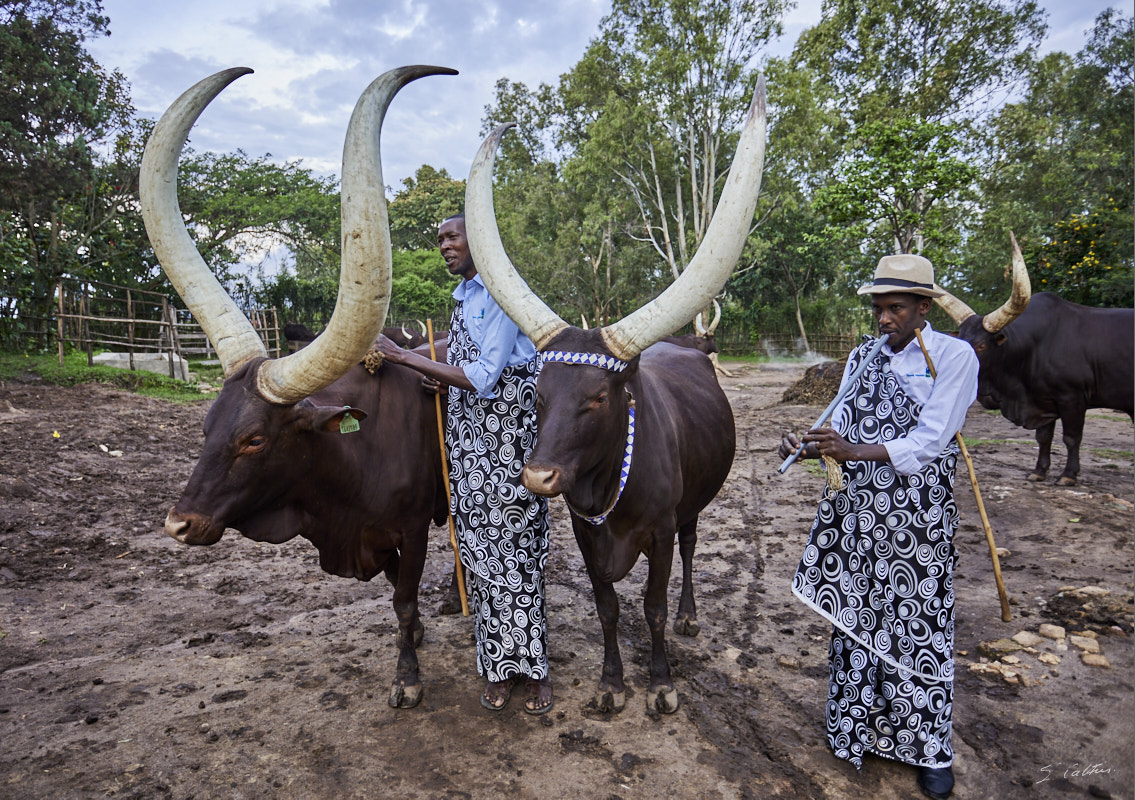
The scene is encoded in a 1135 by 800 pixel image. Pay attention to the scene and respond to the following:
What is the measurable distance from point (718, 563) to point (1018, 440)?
22.4 feet

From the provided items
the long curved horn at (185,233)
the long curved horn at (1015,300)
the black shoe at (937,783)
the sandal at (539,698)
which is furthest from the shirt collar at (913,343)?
the long curved horn at (1015,300)

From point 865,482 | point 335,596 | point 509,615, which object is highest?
point 865,482

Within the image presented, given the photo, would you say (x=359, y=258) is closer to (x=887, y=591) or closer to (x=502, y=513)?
(x=502, y=513)

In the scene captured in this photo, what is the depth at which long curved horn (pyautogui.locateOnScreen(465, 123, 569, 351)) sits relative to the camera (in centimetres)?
288

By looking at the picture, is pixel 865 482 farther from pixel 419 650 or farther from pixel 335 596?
pixel 335 596

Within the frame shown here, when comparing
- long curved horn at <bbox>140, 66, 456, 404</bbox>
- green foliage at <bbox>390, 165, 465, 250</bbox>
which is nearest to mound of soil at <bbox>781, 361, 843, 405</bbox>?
long curved horn at <bbox>140, 66, 456, 404</bbox>

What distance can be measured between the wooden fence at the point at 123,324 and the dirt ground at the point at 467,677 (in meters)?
11.1

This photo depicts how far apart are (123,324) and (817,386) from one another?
65.0ft

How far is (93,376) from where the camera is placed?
13523mm

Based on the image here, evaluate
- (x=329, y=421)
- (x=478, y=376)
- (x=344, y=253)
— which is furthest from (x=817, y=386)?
(x=344, y=253)

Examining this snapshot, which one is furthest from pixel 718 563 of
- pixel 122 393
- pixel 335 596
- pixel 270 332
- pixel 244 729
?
pixel 270 332

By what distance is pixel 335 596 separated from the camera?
185 inches

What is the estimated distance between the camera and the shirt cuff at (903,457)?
250 centimetres

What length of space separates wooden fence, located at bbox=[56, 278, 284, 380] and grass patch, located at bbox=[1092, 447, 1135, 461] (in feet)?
49.9
